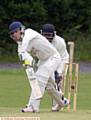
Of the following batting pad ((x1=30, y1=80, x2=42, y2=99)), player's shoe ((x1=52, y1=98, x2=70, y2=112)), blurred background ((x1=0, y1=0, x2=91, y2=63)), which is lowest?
player's shoe ((x1=52, y1=98, x2=70, y2=112))

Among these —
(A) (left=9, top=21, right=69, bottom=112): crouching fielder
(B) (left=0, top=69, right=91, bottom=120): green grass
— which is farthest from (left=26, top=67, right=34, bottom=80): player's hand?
(B) (left=0, top=69, right=91, bottom=120): green grass

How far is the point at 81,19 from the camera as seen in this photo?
36.2 metres

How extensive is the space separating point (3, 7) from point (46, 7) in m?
2.34

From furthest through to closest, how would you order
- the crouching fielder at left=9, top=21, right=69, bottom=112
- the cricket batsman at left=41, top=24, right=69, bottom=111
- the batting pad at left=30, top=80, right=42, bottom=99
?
the cricket batsman at left=41, top=24, right=69, bottom=111 → the batting pad at left=30, top=80, right=42, bottom=99 → the crouching fielder at left=9, top=21, right=69, bottom=112

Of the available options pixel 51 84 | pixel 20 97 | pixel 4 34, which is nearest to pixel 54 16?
pixel 4 34

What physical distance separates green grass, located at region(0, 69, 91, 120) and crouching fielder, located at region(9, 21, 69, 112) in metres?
0.38

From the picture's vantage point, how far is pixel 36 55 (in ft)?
39.9

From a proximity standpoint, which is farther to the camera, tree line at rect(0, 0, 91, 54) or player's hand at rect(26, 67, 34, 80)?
tree line at rect(0, 0, 91, 54)

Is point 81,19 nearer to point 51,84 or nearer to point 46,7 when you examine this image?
point 46,7

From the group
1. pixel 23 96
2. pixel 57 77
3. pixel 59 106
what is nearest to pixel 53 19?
pixel 23 96

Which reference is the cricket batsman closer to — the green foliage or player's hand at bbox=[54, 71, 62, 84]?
player's hand at bbox=[54, 71, 62, 84]

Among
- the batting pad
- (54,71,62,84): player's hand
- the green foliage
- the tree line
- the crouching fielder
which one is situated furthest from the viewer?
the tree line

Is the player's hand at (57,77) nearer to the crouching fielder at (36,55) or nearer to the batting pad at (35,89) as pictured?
the crouching fielder at (36,55)

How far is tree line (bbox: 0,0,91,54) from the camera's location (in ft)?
114
